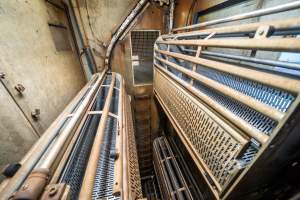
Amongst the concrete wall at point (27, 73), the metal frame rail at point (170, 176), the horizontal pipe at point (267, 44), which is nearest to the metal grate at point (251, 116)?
the horizontal pipe at point (267, 44)

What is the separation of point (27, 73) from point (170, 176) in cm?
196

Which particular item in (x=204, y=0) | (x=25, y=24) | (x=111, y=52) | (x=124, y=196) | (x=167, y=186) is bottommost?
(x=167, y=186)

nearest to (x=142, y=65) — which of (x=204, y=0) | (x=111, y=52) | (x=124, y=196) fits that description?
(x=111, y=52)

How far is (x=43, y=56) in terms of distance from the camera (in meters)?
1.38

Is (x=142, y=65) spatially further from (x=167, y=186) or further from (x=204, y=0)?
(x=167, y=186)

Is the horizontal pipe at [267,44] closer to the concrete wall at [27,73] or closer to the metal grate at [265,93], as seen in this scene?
the metal grate at [265,93]

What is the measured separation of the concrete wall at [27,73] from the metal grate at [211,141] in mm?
1335

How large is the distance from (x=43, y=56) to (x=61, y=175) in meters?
1.33

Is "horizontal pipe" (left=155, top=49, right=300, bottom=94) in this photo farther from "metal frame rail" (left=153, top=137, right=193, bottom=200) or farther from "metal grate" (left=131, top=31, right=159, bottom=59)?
"metal grate" (left=131, top=31, right=159, bottom=59)

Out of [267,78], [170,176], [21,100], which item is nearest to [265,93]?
[267,78]

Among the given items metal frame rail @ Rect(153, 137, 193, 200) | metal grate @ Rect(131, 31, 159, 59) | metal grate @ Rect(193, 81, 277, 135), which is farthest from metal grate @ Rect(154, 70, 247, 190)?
metal grate @ Rect(131, 31, 159, 59)

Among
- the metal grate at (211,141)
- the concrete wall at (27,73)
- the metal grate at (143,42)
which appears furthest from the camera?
the metal grate at (143,42)

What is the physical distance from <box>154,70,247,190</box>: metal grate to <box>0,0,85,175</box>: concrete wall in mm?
1335

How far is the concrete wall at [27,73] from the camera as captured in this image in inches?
37.3
